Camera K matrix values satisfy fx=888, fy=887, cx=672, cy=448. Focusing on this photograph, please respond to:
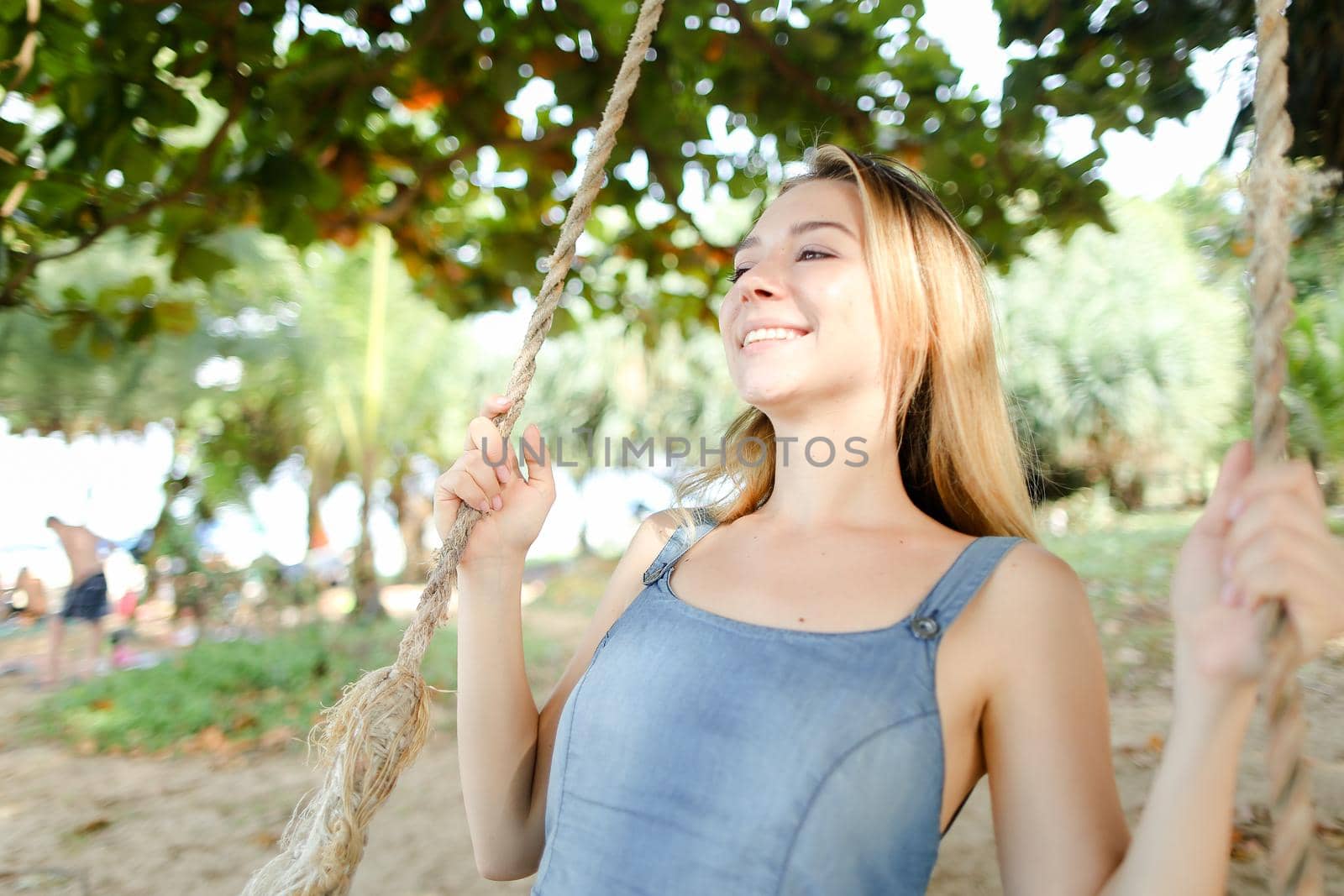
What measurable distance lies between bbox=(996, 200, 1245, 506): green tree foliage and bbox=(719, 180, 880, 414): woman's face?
10.8 meters

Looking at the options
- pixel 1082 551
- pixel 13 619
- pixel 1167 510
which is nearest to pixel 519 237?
pixel 1082 551

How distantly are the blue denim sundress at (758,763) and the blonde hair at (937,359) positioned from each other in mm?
210

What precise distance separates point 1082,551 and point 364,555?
6368 millimetres

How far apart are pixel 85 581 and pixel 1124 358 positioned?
38.3ft

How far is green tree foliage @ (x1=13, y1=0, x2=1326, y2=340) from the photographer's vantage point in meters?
2.43

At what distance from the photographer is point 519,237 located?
3404 millimetres

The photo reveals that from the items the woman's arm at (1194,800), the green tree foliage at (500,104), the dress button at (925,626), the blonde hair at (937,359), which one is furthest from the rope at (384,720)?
the green tree foliage at (500,104)

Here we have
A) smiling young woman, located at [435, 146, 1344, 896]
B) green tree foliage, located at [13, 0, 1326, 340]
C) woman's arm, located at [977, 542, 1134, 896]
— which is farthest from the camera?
green tree foliage, located at [13, 0, 1326, 340]

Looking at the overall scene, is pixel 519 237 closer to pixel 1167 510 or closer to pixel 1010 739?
pixel 1010 739

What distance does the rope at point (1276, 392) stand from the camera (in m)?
0.66

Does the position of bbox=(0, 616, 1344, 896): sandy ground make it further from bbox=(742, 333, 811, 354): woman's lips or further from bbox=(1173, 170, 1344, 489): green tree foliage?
bbox=(1173, 170, 1344, 489): green tree foliage

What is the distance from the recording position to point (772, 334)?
47.7 inches

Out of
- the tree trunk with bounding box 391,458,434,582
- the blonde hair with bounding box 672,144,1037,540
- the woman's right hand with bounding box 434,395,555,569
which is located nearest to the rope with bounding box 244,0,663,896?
the woman's right hand with bounding box 434,395,555,569

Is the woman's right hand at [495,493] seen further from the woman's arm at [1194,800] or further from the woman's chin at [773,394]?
the woman's arm at [1194,800]
